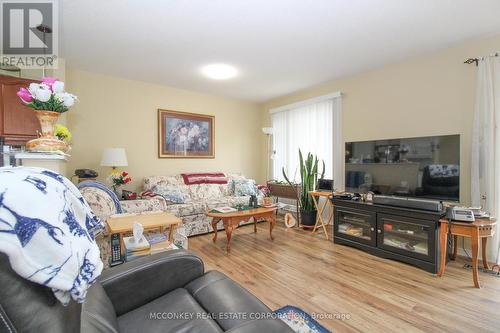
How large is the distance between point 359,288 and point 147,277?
1788 mm

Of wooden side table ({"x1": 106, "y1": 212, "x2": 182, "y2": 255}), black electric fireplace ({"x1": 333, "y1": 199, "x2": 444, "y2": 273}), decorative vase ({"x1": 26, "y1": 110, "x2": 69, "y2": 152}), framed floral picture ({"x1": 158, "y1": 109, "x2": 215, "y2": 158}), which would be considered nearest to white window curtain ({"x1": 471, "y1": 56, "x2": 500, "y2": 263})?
black electric fireplace ({"x1": 333, "y1": 199, "x2": 444, "y2": 273})

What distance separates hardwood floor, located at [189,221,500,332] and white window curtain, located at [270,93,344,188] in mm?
1569

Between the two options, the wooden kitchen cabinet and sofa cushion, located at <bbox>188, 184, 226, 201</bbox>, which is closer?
the wooden kitchen cabinet

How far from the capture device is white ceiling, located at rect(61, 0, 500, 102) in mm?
2107

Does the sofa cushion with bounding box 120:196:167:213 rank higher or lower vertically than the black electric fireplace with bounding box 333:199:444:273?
higher

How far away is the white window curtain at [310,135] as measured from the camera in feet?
13.2

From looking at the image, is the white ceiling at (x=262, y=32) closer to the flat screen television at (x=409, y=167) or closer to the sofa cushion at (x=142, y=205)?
the flat screen television at (x=409, y=167)

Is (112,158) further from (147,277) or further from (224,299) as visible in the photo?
(224,299)

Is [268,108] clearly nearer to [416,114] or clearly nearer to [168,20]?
[416,114]

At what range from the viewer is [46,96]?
134 centimetres

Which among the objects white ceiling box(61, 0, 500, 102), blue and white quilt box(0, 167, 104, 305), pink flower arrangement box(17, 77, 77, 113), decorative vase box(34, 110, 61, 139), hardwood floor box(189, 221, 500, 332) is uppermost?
white ceiling box(61, 0, 500, 102)

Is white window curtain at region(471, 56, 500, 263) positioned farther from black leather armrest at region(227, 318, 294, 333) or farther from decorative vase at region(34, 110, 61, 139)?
decorative vase at region(34, 110, 61, 139)

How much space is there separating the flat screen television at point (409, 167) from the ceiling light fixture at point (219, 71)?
2036 mm

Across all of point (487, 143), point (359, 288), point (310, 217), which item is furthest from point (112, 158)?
point (487, 143)
